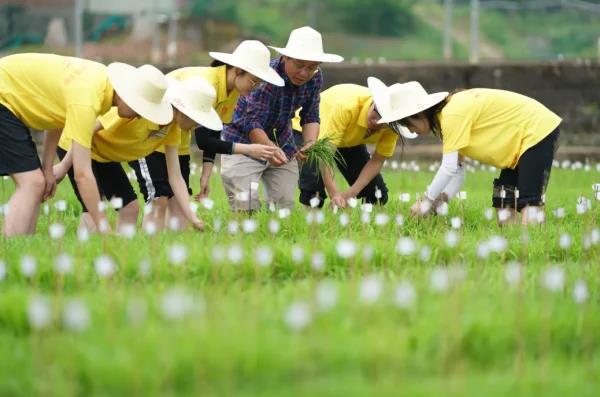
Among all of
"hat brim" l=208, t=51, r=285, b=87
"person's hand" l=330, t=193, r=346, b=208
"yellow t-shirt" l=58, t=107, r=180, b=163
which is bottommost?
"person's hand" l=330, t=193, r=346, b=208

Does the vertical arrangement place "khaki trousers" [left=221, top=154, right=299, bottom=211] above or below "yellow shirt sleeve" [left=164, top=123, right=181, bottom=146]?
below

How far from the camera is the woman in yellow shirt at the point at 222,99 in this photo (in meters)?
7.49

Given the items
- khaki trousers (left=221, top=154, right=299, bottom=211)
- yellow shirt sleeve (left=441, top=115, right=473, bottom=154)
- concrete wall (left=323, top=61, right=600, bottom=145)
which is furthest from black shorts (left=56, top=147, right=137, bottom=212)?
concrete wall (left=323, top=61, right=600, bottom=145)

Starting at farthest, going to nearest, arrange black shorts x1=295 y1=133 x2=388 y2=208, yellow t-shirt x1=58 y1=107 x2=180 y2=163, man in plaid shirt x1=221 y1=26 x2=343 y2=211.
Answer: black shorts x1=295 y1=133 x2=388 y2=208, man in plaid shirt x1=221 y1=26 x2=343 y2=211, yellow t-shirt x1=58 y1=107 x2=180 y2=163

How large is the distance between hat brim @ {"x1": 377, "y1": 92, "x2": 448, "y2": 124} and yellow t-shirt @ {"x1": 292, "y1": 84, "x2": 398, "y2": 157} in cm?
68

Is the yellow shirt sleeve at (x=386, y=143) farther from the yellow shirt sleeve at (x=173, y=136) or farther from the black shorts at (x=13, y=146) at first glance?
the black shorts at (x=13, y=146)

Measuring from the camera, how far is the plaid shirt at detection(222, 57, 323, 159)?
26.6ft

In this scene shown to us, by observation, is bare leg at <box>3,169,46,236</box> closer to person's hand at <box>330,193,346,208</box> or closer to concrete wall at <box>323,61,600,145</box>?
person's hand at <box>330,193,346,208</box>

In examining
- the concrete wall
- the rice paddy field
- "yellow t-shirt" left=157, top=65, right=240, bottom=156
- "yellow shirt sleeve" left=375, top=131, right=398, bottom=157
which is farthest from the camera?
the concrete wall

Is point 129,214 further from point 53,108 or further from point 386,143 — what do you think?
point 386,143

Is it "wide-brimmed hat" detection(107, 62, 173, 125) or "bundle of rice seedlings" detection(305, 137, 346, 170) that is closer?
"wide-brimmed hat" detection(107, 62, 173, 125)

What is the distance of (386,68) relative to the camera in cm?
1472

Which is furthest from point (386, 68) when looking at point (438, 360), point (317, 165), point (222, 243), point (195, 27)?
point (438, 360)

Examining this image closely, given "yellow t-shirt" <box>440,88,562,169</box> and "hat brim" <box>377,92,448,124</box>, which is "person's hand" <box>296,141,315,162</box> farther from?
"yellow t-shirt" <box>440,88,562,169</box>
